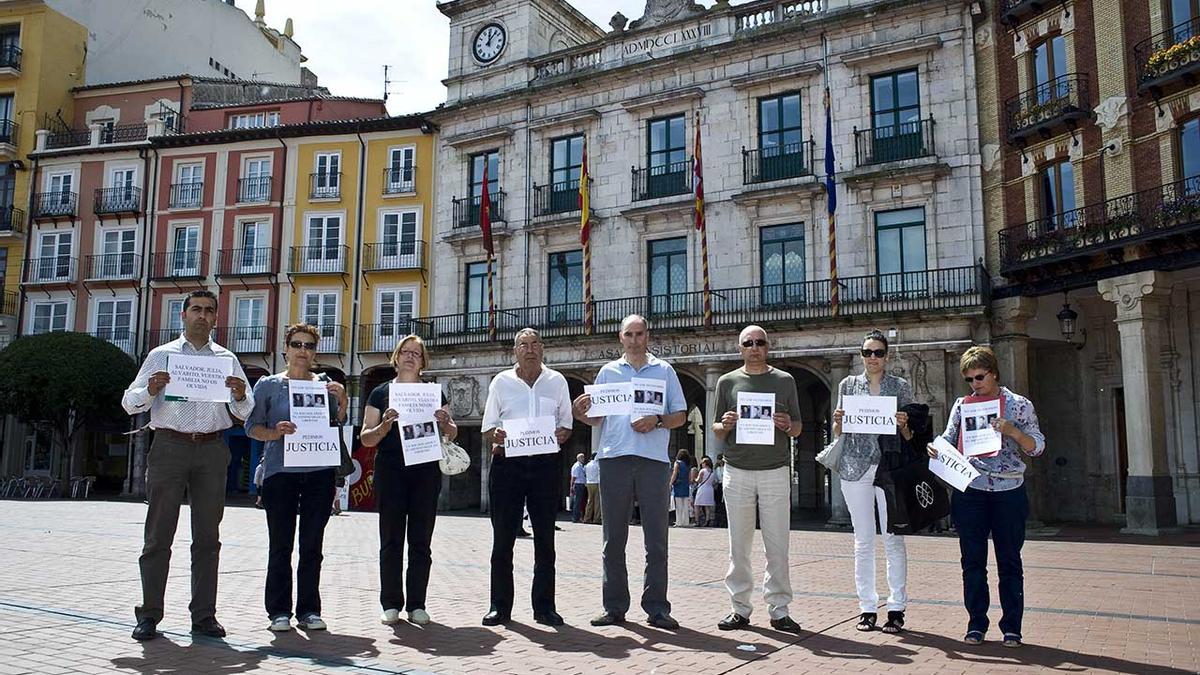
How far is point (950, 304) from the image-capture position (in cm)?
2227

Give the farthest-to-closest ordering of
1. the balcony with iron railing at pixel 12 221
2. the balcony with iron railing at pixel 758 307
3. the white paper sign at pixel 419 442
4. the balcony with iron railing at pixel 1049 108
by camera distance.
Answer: the balcony with iron railing at pixel 12 221, the balcony with iron railing at pixel 758 307, the balcony with iron railing at pixel 1049 108, the white paper sign at pixel 419 442

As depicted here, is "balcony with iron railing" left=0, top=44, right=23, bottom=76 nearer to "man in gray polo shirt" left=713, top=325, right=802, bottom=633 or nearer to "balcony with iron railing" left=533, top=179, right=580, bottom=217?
"balcony with iron railing" left=533, top=179, right=580, bottom=217

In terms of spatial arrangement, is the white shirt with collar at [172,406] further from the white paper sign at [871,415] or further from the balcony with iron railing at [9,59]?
the balcony with iron railing at [9,59]

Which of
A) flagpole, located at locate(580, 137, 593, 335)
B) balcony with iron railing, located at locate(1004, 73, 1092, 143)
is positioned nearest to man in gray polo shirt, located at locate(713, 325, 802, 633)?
balcony with iron railing, located at locate(1004, 73, 1092, 143)

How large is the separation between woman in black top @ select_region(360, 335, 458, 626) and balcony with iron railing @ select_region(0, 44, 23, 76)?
39.5m

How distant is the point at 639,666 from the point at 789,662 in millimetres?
917

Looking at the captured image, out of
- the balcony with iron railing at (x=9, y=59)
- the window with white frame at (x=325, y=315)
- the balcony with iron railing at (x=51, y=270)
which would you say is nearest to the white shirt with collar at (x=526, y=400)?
the window with white frame at (x=325, y=315)

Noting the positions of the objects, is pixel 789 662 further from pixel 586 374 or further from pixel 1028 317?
pixel 586 374

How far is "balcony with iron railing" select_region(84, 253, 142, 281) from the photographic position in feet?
119

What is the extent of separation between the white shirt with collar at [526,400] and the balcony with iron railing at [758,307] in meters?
16.4

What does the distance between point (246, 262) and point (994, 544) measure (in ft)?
107

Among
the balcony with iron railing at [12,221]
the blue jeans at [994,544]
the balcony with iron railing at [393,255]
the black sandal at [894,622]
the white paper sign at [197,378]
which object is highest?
the balcony with iron railing at [12,221]

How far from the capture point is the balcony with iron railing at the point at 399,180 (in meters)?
33.0

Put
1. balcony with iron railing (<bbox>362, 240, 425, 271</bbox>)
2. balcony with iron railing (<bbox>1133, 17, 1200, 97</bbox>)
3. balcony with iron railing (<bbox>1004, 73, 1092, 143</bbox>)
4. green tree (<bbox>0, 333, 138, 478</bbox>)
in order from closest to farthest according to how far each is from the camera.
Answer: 1. balcony with iron railing (<bbox>1133, 17, 1200, 97</bbox>)
2. balcony with iron railing (<bbox>1004, 73, 1092, 143</bbox>)
3. green tree (<bbox>0, 333, 138, 478</bbox>)
4. balcony with iron railing (<bbox>362, 240, 425, 271</bbox>)
